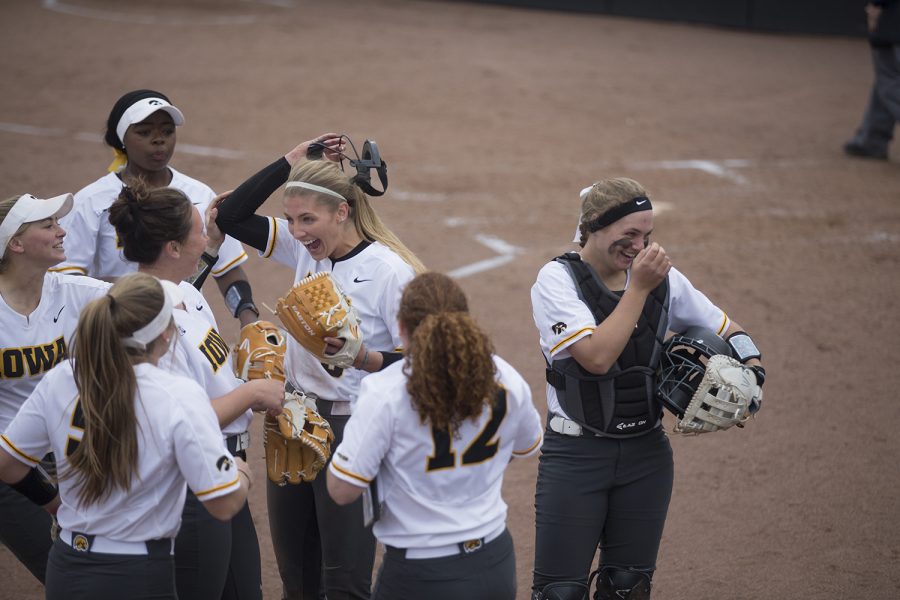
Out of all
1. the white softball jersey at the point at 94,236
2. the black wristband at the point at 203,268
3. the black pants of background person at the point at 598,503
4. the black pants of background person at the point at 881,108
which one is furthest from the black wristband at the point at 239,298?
the black pants of background person at the point at 881,108

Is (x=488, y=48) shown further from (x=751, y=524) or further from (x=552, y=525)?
(x=552, y=525)

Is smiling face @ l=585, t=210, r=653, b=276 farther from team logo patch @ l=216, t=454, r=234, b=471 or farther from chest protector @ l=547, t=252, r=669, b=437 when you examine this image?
team logo patch @ l=216, t=454, r=234, b=471

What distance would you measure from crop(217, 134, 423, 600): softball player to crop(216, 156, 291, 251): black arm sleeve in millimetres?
240

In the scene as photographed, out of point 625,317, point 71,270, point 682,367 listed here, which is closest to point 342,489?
point 625,317

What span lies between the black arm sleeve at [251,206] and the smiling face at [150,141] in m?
0.60

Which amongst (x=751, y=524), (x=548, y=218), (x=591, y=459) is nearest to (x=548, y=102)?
(x=548, y=218)

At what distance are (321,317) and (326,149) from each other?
1198mm

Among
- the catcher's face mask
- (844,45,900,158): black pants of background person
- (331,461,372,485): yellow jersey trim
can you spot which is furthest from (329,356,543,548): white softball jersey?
(844,45,900,158): black pants of background person

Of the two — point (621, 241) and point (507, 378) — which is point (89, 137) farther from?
point (507, 378)

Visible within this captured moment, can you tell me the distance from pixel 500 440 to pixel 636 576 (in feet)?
3.58

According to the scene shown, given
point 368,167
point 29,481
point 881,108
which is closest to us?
point 29,481

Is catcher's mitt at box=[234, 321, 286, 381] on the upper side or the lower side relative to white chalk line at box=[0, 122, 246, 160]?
upper

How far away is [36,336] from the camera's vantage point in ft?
12.5

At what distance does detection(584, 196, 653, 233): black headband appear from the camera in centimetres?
372
